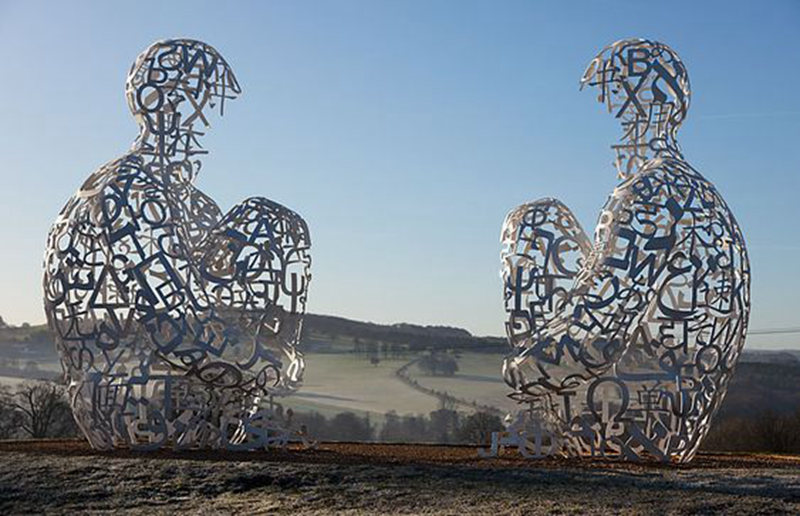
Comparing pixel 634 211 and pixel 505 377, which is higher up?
pixel 634 211

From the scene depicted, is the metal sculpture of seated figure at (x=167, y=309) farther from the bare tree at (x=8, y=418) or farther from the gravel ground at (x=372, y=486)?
the bare tree at (x=8, y=418)

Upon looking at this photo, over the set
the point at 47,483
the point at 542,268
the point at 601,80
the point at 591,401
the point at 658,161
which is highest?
the point at 601,80

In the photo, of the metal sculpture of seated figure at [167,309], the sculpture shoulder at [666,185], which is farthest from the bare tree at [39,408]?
the sculpture shoulder at [666,185]

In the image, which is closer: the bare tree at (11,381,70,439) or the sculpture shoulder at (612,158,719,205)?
the sculpture shoulder at (612,158,719,205)

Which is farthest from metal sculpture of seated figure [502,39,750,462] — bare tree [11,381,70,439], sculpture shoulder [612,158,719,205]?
bare tree [11,381,70,439]

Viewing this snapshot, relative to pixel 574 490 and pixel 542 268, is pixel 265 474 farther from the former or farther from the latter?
pixel 542 268

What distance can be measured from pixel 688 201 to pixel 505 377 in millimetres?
3425

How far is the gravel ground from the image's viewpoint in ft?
33.1

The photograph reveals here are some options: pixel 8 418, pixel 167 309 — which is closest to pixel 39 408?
pixel 8 418

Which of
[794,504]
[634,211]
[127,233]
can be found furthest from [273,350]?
[794,504]

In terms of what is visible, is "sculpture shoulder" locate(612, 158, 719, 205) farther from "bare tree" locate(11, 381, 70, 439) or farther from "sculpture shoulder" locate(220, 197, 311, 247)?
"bare tree" locate(11, 381, 70, 439)

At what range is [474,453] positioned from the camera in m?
15.4

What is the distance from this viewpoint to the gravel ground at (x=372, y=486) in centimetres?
1009

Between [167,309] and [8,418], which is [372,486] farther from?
[8,418]
